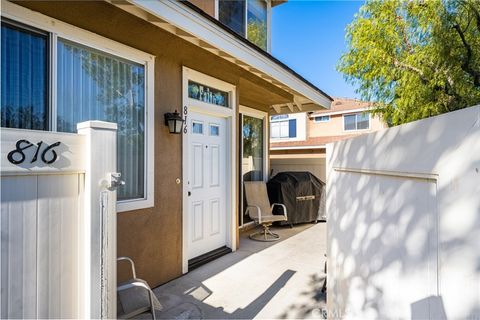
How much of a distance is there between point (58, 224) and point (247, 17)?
18.3ft

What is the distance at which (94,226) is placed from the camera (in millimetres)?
1392

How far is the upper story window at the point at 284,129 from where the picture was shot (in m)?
17.7

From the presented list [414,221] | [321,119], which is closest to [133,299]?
[414,221]

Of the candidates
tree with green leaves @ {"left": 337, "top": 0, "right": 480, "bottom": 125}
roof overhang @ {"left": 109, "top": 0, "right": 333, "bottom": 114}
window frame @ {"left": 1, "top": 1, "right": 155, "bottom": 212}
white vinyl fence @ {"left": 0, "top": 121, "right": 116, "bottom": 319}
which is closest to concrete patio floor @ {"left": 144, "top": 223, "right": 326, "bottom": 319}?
window frame @ {"left": 1, "top": 1, "right": 155, "bottom": 212}

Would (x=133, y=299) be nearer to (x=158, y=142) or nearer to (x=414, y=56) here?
(x=158, y=142)

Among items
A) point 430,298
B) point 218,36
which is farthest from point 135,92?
point 430,298

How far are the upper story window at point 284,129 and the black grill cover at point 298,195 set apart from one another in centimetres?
1073

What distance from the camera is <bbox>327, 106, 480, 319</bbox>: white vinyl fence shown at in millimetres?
867

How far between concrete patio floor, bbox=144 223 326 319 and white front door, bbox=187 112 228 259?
38cm

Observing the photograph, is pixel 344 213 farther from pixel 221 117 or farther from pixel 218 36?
pixel 221 117

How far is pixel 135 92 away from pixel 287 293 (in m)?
2.92

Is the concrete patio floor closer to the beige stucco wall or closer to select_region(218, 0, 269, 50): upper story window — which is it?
select_region(218, 0, 269, 50): upper story window

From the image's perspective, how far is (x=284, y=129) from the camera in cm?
1797

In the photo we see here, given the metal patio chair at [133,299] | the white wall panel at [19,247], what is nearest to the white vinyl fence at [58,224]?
the white wall panel at [19,247]
